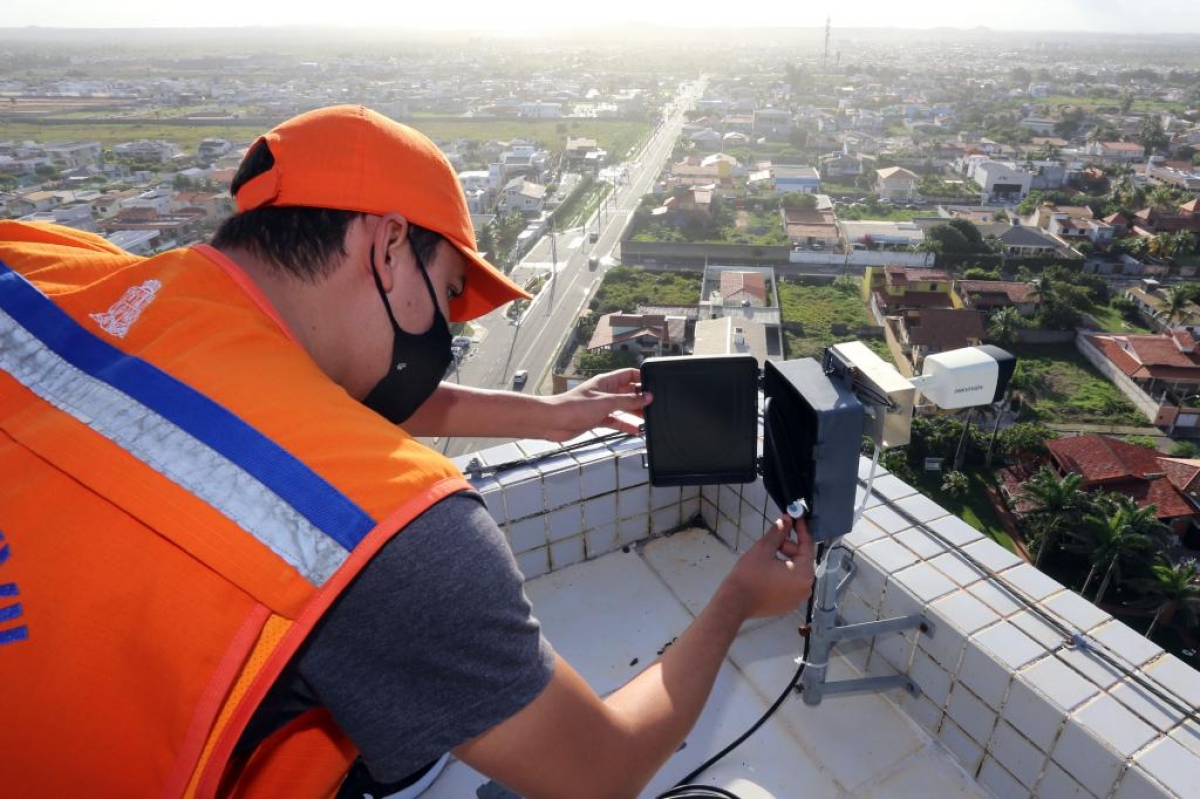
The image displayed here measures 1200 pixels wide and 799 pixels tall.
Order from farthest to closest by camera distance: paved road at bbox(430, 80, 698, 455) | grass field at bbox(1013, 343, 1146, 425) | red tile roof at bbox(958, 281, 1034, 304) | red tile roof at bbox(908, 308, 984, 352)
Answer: red tile roof at bbox(958, 281, 1034, 304) < red tile roof at bbox(908, 308, 984, 352) < paved road at bbox(430, 80, 698, 455) < grass field at bbox(1013, 343, 1146, 425)

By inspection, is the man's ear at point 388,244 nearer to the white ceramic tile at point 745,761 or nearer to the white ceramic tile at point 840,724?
the white ceramic tile at point 745,761

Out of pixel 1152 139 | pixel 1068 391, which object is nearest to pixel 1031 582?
pixel 1068 391

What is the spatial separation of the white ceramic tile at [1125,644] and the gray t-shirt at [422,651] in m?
1.20

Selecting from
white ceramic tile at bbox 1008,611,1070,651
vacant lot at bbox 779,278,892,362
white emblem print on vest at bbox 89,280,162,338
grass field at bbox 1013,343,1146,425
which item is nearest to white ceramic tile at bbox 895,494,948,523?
white ceramic tile at bbox 1008,611,1070,651

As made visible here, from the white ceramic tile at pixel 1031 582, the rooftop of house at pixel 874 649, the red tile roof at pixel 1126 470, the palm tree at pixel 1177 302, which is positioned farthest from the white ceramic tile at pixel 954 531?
the palm tree at pixel 1177 302

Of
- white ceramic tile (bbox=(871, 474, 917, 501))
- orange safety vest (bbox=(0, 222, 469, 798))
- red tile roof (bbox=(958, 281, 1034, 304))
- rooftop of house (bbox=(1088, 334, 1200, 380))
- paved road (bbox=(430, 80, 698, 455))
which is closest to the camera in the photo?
orange safety vest (bbox=(0, 222, 469, 798))

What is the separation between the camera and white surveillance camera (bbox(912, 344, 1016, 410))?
4.57 ft

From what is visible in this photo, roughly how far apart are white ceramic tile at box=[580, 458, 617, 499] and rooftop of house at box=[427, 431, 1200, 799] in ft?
0.04

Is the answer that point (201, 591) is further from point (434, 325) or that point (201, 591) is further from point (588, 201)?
point (588, 201)

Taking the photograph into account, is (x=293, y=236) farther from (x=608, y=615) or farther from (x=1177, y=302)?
(x=1177, y=302)

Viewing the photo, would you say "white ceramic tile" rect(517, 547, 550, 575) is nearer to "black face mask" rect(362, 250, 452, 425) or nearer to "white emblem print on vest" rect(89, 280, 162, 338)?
"black face mask" rect(362, 250, 452, 425)

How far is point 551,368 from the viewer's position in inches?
532

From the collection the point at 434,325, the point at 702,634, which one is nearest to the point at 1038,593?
the point at 702,634

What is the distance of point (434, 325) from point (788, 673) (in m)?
1.29
